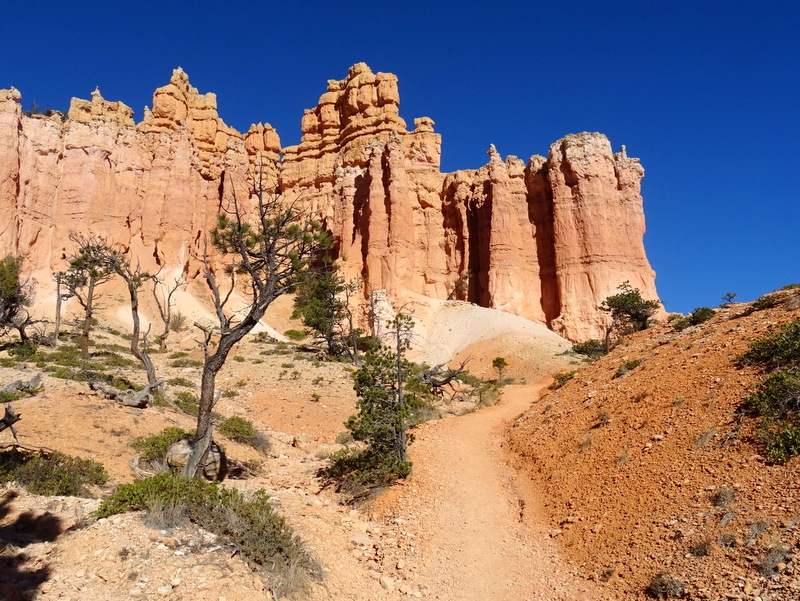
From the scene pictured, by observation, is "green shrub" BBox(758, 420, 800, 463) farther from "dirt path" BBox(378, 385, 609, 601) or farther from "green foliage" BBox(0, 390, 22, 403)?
"green foliage" BBox(0, 390, 22, 403)

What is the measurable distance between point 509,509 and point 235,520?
18.3 feet

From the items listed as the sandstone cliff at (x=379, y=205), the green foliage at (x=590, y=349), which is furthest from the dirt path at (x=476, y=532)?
the sandstone cliff at (x=379, y=205)

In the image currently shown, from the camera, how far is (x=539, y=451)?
1238 cm

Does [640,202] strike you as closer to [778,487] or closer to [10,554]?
[778,487]

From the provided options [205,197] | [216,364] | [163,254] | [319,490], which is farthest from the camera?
[205,197]

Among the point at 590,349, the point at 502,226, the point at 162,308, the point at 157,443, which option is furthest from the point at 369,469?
the point at 502,226

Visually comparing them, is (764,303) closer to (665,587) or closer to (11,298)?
(665,587)

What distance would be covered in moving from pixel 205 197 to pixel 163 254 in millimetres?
9326

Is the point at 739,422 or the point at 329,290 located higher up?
the point at 329,290

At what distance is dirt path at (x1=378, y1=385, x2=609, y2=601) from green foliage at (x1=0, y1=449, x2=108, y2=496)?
568 cm

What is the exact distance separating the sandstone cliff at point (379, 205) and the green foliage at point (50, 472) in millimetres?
35887

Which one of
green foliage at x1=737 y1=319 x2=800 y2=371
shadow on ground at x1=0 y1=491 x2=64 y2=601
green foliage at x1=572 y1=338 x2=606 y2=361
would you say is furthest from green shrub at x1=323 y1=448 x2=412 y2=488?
green foliage at x1=572 y1=338 x2=606 y2=361

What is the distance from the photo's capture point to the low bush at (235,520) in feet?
21.6

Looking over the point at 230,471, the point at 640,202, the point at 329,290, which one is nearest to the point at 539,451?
the point at 230,471
